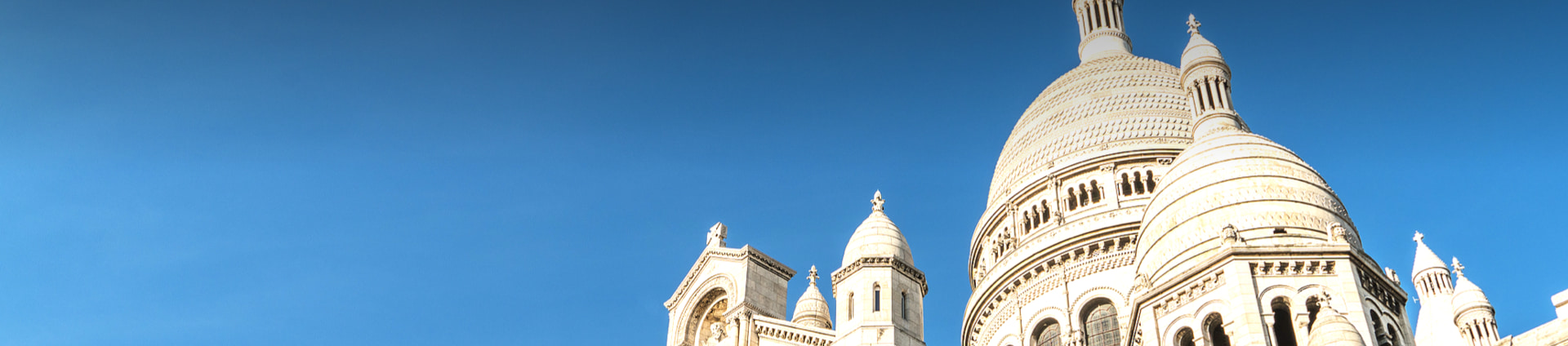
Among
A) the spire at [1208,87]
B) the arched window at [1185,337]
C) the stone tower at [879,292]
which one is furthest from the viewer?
the spire at [1208,87]

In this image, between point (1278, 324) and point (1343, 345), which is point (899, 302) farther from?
point (1343, 345)

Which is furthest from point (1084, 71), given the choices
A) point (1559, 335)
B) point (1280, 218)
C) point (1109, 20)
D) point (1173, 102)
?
point (1559, 335)

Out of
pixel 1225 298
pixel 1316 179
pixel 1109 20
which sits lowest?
pixel 1225 298

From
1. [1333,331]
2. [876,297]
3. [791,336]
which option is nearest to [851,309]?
[876,297]

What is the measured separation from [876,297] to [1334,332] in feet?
33.3

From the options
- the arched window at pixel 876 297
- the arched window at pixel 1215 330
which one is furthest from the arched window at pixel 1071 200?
the arched window at pixel 1215 330

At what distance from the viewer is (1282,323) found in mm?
→ 22266

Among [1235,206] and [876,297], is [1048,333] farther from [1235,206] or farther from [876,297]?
[1235,206]

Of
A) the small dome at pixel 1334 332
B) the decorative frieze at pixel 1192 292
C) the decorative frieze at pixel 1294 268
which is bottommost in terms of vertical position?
the small dome at pixel 1334 332

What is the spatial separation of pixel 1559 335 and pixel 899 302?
45.0 ft

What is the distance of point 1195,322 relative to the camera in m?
21.9

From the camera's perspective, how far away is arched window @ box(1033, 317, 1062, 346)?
125 ft

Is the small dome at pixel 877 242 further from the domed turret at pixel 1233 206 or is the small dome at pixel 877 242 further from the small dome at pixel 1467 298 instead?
the small dome at pixel 1467 298

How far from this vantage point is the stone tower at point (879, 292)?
27000 millimetres
